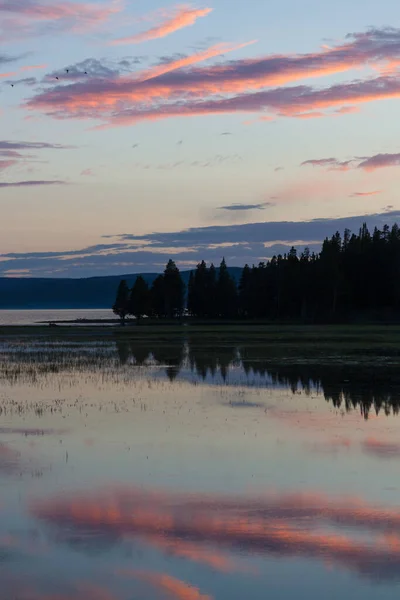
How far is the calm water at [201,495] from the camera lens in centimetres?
1113

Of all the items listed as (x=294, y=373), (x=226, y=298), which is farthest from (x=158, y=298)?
(x=294, y=373)

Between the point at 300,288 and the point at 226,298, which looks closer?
Result: the point at 300,288

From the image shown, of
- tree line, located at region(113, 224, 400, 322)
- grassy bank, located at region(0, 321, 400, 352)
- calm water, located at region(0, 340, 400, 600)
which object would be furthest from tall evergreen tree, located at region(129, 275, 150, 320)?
calm water, located at region(0, 340, 400, 600)

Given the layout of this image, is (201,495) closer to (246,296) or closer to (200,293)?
(246,296)

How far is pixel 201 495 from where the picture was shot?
1533 cm

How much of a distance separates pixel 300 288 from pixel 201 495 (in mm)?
134290

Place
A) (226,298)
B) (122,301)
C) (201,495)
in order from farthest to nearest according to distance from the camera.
→ (122,301)
(226,298)
(201,495)

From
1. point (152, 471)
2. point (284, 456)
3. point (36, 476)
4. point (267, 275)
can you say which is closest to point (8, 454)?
point (36, 476)

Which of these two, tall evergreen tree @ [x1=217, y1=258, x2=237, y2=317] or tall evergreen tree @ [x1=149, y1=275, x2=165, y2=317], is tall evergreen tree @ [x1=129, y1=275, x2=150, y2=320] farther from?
tall evergreen tree @ [x1=217, y1=258, x2=237, y2=317]

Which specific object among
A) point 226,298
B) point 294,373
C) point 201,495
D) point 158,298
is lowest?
point 294,373

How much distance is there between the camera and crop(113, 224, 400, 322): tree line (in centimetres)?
13738

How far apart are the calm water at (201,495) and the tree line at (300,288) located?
105149 mm

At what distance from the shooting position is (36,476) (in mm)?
16984

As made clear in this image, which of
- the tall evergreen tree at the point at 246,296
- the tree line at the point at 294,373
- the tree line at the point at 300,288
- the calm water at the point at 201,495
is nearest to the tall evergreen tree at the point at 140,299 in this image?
the tree line at the point at 300,288
